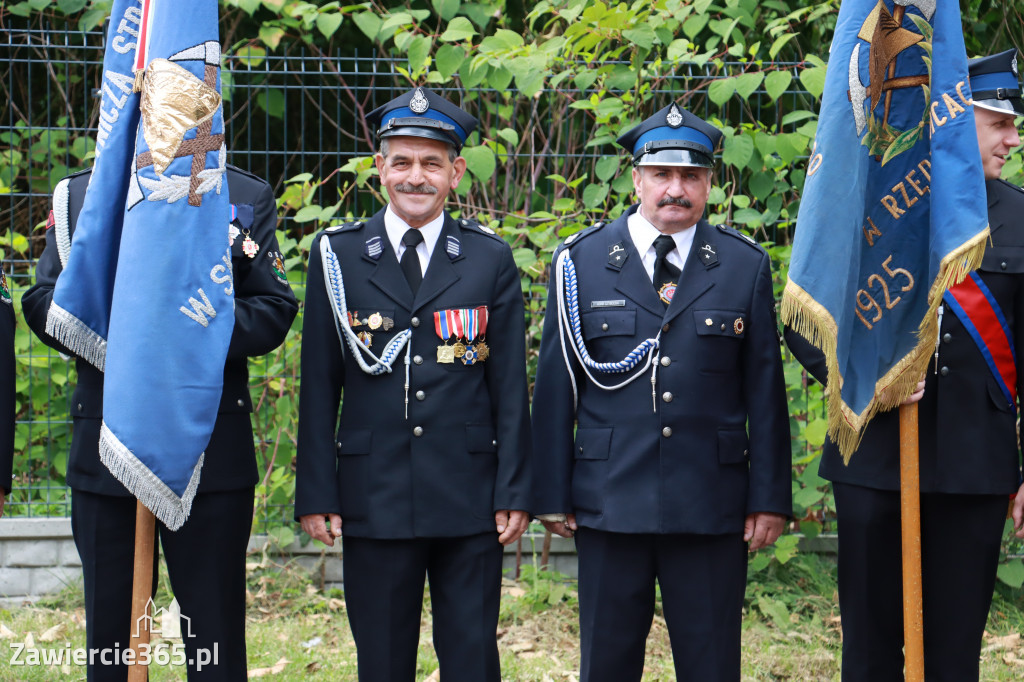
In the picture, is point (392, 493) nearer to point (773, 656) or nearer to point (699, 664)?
point (699, 664)

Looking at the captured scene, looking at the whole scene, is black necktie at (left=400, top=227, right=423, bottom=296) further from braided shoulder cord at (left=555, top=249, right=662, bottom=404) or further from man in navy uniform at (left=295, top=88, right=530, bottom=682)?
braided shoulder cord at (left=555, top=249, right=662, bottom=404)

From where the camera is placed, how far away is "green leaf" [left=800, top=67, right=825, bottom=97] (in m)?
4.98

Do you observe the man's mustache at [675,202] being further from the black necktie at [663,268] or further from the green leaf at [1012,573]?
the green leaf at [1012,573]

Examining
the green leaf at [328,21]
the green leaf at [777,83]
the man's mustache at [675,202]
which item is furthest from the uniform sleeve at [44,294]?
the green leaf at [777,83]

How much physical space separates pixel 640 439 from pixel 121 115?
182 centimetres

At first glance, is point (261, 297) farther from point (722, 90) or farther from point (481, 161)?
point (722, 90)

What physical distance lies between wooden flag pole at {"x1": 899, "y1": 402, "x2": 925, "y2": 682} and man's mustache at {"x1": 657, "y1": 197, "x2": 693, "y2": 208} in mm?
963

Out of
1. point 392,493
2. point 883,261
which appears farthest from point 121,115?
point 883,261

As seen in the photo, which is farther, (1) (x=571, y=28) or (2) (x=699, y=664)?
(1) (x=571, y=28)

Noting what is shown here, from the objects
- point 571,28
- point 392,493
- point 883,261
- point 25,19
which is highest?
point 25,19

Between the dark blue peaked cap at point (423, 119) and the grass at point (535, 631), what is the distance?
234 cm

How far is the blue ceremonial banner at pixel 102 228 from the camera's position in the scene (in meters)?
3.23

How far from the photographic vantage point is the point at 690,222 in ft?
11.9

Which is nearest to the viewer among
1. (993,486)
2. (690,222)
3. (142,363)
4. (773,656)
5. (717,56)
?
(142,363)
